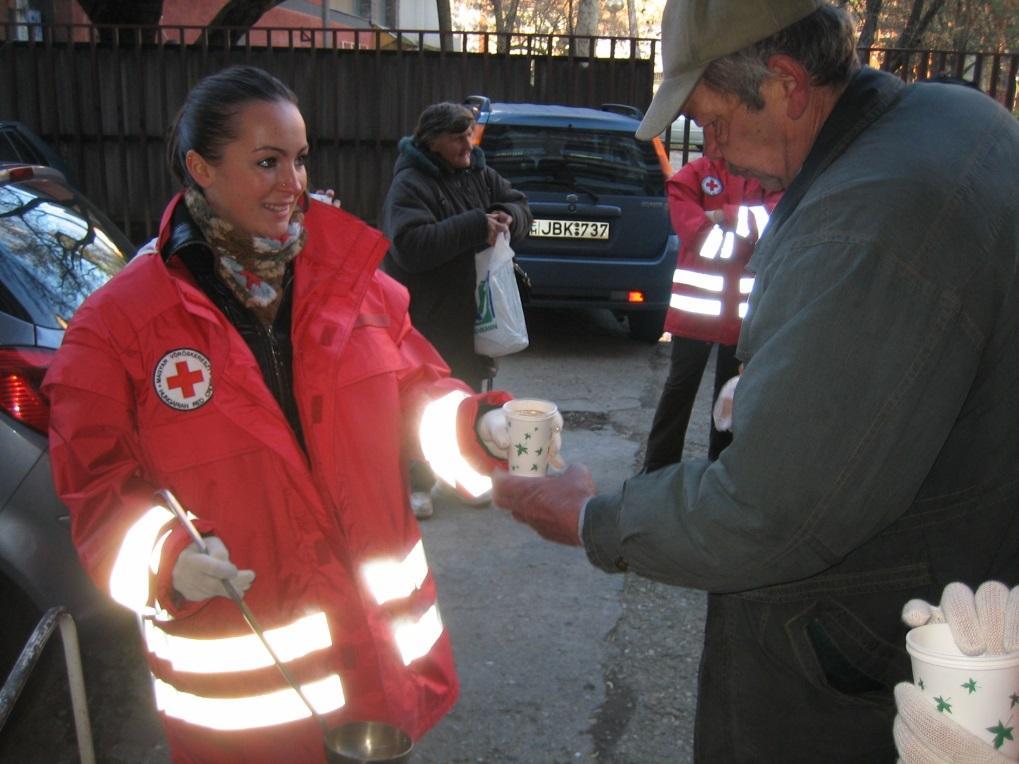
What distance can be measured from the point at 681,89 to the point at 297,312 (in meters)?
0.93

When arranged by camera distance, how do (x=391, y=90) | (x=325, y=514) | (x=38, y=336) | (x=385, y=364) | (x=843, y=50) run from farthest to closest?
(x=391, y=90) < (x=38, y=336) < (x=385, y=364) < (x=325, y=514) < (x=843, y=50)

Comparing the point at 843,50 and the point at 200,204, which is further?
the point at 200,204

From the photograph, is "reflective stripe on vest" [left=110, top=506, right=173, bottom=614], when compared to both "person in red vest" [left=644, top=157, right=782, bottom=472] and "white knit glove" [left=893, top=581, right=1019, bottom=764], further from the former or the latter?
"person in red vest" [left=644, top=157, right=782, bottom=472]

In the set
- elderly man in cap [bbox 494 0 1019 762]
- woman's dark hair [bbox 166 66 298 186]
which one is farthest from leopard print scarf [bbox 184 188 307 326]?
elderly man in cap [bbox 494 0 1019 762]

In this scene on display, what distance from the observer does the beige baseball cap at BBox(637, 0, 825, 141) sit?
1707 mm

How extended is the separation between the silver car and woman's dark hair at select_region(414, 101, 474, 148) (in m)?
1.97

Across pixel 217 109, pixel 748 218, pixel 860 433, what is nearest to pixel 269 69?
pixel 748 218

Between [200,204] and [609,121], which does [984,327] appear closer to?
[200,204]

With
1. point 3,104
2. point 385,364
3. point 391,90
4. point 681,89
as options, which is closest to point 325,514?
point 385,364

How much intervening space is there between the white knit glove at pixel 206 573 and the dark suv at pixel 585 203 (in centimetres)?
652

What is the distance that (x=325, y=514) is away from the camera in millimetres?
2178

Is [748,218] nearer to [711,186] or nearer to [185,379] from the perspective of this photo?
[711,186]

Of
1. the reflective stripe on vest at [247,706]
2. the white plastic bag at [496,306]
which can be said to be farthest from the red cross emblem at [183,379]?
the white plastic bag at [496,306]

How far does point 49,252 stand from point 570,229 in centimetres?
498
